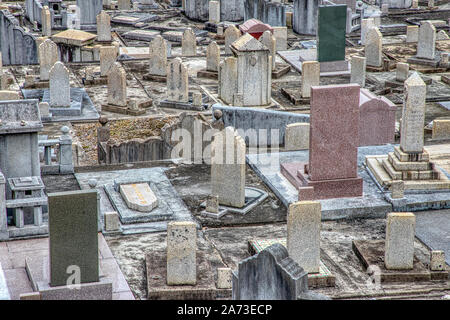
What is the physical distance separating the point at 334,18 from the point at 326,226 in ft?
40.8

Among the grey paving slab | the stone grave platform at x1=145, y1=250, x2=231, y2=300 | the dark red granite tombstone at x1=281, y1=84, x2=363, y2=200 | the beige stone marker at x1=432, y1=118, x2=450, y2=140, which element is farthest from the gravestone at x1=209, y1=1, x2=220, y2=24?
the stone grave platform at x1=145, y1=250, x2=231, y2=300

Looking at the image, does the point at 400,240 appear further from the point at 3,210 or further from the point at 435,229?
the point at 3,210

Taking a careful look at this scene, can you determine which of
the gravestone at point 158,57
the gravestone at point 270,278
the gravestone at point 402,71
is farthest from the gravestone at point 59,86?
the gravestone at point 270,278

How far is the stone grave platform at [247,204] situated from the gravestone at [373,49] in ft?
39.7

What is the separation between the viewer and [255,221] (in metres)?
17.5

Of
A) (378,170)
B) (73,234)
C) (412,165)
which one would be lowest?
(378,170)

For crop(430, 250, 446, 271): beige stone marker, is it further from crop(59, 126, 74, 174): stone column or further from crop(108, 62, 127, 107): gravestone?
crop(108, 62, 127, 107): gravestone

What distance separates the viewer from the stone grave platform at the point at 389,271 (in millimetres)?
15078

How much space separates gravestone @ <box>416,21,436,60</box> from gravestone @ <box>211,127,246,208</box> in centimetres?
1432

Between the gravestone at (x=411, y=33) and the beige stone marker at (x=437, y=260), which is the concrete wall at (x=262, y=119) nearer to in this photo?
the beige stone marker at (x=437, y=260)

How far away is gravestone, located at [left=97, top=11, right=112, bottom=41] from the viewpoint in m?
33.6

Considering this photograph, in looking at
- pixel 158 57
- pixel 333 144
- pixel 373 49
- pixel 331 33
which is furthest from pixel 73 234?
pixel 373 49

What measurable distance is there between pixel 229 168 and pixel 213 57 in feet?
38.7

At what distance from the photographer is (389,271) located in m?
15.2
